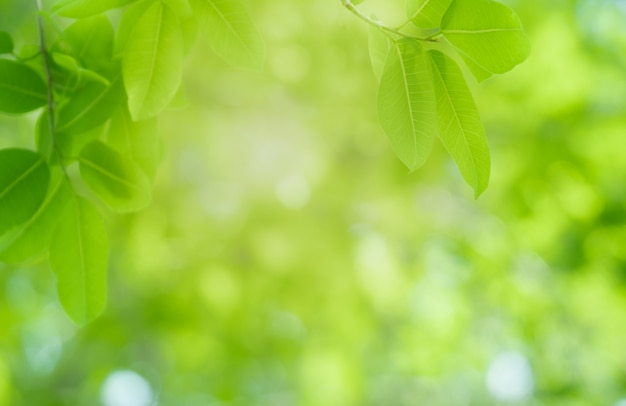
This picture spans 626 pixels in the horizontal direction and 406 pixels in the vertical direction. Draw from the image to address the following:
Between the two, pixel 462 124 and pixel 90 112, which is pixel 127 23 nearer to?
pixel 90 112

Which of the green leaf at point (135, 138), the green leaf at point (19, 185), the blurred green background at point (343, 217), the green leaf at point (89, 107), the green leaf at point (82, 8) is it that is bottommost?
the blurred green background at point (343, 217)

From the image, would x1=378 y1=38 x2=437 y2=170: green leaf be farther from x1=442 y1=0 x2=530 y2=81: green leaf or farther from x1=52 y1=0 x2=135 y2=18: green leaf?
x1=52 y1=0 x2=135 y2=18: green leaf

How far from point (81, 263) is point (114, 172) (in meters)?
0.13

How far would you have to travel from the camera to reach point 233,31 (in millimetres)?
768

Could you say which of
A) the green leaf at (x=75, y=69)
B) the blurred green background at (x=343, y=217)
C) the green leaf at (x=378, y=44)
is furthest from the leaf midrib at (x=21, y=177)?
the blurred green background at (x=343, y=217)

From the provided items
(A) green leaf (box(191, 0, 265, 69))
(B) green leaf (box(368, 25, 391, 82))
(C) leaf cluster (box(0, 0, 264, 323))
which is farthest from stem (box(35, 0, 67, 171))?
(B) green leaf (box(368, 25, 391, 82))

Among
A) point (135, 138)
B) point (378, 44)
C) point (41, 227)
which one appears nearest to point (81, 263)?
point (41, 227)

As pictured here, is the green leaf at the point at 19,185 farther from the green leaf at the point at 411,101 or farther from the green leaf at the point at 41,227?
the green leaf at the point at 411,101

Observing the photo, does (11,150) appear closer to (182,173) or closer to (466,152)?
(466,152)

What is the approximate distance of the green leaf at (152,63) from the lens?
2.49 ft

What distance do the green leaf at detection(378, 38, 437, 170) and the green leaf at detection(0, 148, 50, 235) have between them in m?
0.44

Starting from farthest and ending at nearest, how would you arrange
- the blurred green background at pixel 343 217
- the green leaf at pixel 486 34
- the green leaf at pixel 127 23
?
the blurred green background at pixel 343 217
the green leaf at pixel 127 23
the green leaf at pixel 486 34

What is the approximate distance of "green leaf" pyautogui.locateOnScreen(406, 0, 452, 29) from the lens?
2.34 feet

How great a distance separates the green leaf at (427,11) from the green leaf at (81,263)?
18.4 inches
